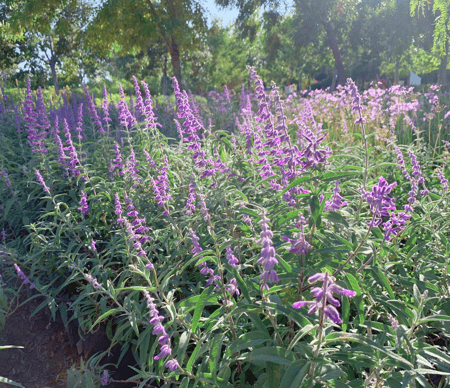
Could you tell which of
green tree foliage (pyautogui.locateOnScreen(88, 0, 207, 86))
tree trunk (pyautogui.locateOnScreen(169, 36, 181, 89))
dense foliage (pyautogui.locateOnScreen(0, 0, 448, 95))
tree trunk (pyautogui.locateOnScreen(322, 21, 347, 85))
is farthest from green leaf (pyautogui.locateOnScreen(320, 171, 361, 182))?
tree trunk (pyautogui.locateOnScreen(322, 21, 347, 85))

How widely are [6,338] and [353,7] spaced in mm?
42313

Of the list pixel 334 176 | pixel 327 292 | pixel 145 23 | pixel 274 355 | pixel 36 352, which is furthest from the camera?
pixel 145 23

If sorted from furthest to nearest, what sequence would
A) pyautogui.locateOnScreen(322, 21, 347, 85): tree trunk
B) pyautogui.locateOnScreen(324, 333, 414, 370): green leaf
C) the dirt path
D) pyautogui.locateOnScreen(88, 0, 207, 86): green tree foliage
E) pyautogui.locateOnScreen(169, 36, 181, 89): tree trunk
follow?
pyautogui.locateOnScreen(322, 21, 347, 85): tree trunk
pyautogui.locateOnScreen(169, 36, 181, 89): tree trunk
pyautogui.locateOnScreen(88, 0, 207, 86): green tree foliage
the dirt path
pyautogui.locateOnScreen(324, 333, 414, 370): green leaf

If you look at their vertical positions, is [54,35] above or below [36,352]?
above

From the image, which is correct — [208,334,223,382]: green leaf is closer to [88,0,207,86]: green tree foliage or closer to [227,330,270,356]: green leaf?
[227,330,270,356]: green leaf

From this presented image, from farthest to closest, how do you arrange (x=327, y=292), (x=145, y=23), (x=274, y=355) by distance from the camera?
1. (x=145, y=23)
2. (x=274, y=355)
3. (x=327, y=292)

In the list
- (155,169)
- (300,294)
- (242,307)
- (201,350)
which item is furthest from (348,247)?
(155,169)

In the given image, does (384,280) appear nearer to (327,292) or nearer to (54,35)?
(327,292)

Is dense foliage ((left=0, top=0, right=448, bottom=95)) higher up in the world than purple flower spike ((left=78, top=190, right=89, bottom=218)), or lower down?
higher up

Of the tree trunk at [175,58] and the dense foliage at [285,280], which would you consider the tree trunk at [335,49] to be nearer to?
the tree trunk at [175,58]

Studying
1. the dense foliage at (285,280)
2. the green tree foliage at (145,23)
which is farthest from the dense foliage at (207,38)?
the dense foliage at (285,280)

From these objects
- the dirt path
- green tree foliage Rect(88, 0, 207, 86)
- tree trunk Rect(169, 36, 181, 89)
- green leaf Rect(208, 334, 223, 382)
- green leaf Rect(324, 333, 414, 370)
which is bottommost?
the dirt path

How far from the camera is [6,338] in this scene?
338 centimetres

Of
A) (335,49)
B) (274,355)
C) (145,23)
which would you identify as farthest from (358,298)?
(335,49)
